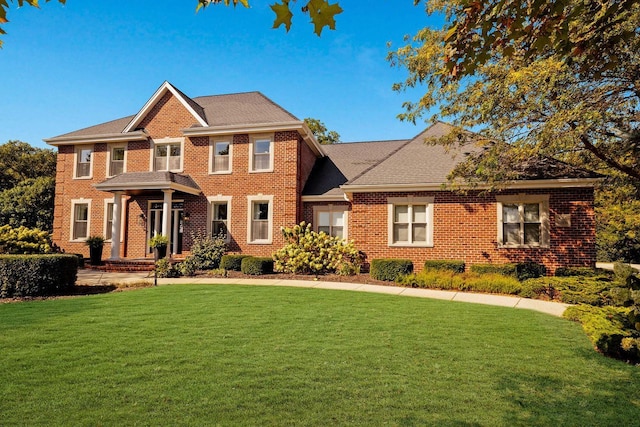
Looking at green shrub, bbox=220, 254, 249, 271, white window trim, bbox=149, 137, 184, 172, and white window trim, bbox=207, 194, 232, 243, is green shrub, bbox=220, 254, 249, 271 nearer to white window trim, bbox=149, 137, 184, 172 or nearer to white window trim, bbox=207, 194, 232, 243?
white window trim, bbox=207, 194, 232, 243

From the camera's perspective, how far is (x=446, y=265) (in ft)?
46.1

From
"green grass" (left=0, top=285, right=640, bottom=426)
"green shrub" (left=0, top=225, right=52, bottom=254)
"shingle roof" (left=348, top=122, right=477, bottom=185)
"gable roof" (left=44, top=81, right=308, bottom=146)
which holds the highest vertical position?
"gable roof" (left=44, top=81, right=308, bottom=146)

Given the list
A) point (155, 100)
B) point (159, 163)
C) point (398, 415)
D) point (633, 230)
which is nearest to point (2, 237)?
point (159, 163)

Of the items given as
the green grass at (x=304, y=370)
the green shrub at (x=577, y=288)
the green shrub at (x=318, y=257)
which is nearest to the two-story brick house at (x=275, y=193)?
the green shrub at (x=318, y=257)

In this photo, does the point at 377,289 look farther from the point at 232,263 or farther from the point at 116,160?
the point at 116,160

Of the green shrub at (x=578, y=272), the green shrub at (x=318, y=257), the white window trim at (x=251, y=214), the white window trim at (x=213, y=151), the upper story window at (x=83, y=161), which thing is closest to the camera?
the green shrub at (x=578, y=272)

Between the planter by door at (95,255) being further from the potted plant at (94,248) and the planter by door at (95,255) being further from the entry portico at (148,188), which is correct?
the entry portico at (148,188)

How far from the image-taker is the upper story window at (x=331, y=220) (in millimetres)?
18344

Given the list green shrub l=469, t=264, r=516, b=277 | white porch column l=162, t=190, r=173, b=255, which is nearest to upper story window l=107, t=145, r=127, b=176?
white porch column l=162, t=190, r=173, b=255

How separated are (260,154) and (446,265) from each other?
9.81 m

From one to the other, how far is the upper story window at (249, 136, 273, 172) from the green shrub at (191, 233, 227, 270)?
3.77m

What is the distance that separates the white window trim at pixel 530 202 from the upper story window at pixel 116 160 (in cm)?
1820

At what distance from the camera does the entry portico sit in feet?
56.6

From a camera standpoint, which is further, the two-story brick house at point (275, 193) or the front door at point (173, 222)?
the front door at point (173, 222)
